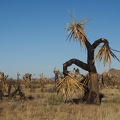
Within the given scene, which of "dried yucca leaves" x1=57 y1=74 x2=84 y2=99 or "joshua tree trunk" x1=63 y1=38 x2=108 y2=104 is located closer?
"dried yucca leaves" x1=57 y1=74 x2=84 y2=99

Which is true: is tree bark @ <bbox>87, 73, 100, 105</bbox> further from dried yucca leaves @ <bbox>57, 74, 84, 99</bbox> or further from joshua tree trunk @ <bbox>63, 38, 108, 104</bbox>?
dried yucca leaves @ <bbox>57, 74, 84, 99</bbox>

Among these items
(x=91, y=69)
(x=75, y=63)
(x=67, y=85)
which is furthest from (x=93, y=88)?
(x=67, y=85)

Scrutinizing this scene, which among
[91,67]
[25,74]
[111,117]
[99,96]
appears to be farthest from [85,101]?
[25,74]

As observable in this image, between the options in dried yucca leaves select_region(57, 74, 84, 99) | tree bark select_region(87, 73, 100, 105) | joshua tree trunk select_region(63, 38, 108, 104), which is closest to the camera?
dried yucca leaves select_region(57, 74, 84, 99)

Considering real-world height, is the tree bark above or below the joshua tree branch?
below

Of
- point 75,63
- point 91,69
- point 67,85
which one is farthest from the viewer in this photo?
point 91,69

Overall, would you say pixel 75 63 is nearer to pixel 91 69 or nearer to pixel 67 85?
pixel 91 69

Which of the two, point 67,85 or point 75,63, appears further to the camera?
point 75,63

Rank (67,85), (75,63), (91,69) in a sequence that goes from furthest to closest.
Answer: (91,69)
(75,63)
(67,85)

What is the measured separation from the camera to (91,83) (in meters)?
17.6

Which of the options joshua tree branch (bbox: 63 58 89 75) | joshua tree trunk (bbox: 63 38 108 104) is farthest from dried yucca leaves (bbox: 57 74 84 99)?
joshua tree trunk (bbox: 63 38 108 104)

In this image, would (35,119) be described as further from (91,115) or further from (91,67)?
(91,67)

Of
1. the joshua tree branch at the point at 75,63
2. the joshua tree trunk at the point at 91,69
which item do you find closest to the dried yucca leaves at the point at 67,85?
the joshua tree branch at the point at 75,63

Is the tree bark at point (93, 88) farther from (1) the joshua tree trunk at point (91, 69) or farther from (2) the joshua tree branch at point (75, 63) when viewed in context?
(2) the joshua tree branch at point (75, 63)
